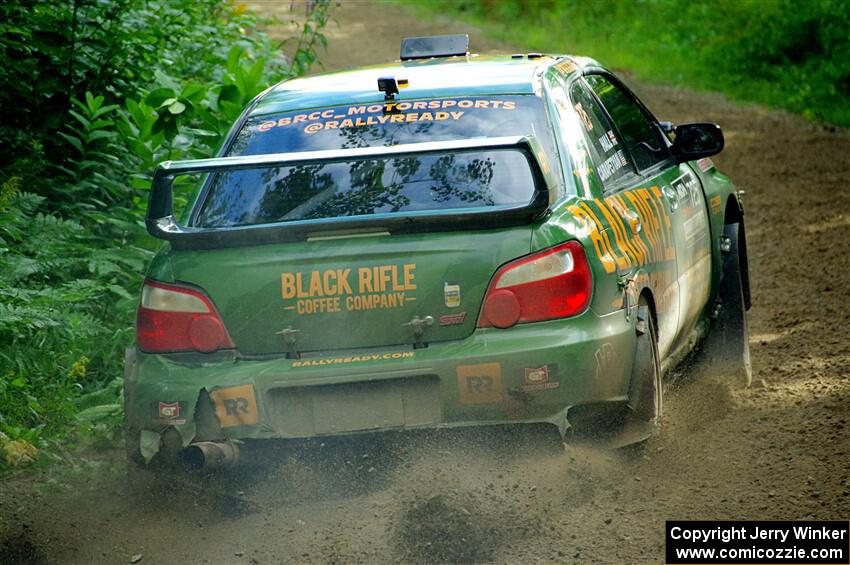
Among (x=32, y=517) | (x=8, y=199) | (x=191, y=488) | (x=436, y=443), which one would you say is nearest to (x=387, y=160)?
(x=436, y=443)

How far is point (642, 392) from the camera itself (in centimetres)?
461

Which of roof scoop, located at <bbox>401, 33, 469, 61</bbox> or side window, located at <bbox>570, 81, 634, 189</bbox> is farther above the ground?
roof scoop, located at <bbox>401, 33, 469, 61</bbox>

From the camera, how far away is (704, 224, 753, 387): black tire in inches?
252

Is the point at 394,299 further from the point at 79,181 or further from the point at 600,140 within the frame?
the point at 79,181

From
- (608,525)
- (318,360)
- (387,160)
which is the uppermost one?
(387,160)

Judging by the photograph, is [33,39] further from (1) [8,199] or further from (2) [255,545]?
(2) [255,545]

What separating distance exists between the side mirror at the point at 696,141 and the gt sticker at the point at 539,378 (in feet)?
6.95

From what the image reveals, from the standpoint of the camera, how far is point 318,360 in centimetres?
438

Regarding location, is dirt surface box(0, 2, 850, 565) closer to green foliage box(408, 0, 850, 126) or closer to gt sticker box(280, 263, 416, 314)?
gt sticker box(280, 263, 416, 314)

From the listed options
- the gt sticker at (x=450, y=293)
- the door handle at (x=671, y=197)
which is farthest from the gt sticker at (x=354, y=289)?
the door handle at (x=671, y=197)

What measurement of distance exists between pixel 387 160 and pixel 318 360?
0.87 metres

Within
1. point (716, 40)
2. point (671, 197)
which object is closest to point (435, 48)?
point (671, 197)

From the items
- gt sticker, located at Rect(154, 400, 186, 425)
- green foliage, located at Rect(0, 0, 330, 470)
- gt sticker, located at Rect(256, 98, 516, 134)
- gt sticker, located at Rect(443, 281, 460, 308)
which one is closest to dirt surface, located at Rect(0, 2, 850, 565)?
gt sticker, located at Rect(154, 400, 186, 425)

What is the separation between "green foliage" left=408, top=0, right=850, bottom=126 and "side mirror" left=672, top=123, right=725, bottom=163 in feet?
36.1
